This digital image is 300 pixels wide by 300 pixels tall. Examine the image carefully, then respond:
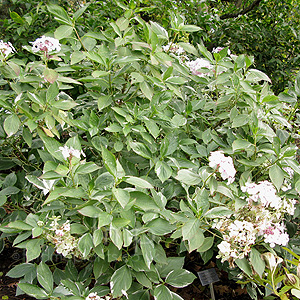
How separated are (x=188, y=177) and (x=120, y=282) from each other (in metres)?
0.52

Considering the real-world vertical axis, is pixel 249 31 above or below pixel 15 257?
above

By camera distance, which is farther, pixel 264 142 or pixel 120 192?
pixel 264 142

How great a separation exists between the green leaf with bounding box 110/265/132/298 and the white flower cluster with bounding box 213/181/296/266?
0.41m

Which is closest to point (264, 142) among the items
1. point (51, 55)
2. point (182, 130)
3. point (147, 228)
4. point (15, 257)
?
point (182, 130)

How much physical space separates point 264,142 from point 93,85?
3.16ft

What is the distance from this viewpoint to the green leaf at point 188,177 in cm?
136

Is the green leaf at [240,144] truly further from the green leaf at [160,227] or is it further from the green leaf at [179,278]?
the green leaf at [179,278]

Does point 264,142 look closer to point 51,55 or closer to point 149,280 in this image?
point 149,280

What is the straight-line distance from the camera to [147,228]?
4.13 feet

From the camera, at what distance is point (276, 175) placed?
143cm

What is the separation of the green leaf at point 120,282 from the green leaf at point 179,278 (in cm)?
18

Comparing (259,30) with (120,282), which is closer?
(120,282)

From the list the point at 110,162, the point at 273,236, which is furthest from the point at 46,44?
the point at 273,236

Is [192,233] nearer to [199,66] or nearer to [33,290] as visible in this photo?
[33,290]
